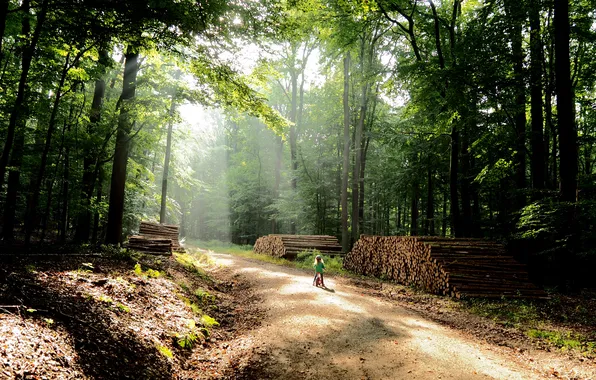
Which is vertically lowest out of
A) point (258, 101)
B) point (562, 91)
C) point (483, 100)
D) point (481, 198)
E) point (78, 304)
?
point (78, 304)

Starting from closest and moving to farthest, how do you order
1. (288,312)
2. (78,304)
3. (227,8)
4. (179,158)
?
(78,304) < (227,8) < (288,312) < (179,158)

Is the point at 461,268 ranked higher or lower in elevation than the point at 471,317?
higher

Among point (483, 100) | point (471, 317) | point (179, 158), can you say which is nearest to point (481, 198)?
point (483, 100)

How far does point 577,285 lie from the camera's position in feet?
32.7

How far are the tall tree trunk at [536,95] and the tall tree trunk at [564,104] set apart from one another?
1.49 meters

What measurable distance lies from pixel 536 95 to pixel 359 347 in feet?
41.0

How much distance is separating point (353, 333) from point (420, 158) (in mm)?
15357

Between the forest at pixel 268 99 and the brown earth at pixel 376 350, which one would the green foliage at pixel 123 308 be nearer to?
the brown earth at pixel 376 350

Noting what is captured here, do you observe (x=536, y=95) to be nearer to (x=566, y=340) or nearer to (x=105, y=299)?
(x=566, y=340)

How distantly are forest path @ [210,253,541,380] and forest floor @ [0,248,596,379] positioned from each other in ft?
0.07

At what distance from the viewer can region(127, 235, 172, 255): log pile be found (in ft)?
44.8

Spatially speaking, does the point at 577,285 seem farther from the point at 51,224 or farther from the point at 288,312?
the point at 51,224

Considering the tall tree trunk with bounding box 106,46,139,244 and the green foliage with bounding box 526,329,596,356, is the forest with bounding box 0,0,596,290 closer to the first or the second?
the tall tree trunk with bounding box 106,46,139,244

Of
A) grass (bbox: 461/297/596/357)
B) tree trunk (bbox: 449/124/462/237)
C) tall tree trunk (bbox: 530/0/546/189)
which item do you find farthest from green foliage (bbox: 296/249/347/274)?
tall tree trunk (bbox: 530/0/546/189)
